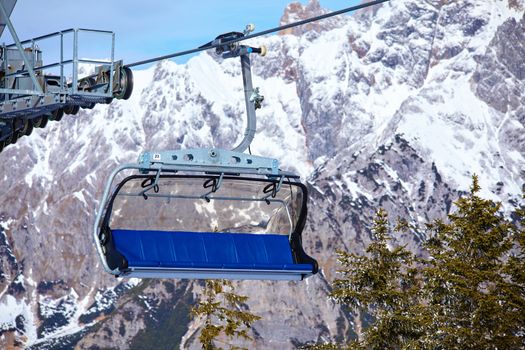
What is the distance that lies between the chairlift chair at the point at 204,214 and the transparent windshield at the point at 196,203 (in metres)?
0.01

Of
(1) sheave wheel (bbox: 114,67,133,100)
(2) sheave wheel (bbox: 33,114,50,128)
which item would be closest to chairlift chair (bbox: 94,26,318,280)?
(1) sheave wheel (bbox: 114,67,133,100)

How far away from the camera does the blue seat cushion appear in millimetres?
14289

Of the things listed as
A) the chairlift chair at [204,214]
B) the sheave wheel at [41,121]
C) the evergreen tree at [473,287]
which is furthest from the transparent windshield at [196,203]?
the evergreen tree at [473,287]

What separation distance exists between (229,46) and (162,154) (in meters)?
2.04

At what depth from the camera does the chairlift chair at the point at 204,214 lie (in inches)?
548

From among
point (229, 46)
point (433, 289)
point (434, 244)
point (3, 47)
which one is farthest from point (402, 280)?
point (229, 46)

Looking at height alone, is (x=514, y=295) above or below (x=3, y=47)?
below

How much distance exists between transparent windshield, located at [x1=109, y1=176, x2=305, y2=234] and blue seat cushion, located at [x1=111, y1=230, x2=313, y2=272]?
0.42 ft

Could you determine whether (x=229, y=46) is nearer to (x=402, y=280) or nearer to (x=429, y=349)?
(x=429, y=349)

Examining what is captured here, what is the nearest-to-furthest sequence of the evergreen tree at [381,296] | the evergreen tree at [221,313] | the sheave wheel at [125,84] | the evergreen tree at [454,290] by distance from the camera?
the sheave wheel at [125,84] → the evergreen tree at [454,290] → the evergreen tree at [381,296] → the evergreen tree at [221,313]

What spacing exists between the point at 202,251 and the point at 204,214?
1.63ft

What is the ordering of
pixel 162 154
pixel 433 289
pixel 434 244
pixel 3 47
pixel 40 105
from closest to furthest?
pixel 162 154, pixel 40 105, pixel 3 47, pixel 433 289, pixel 434 244

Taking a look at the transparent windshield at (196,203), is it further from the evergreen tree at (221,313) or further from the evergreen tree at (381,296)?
the evergreen tree at (221,313)

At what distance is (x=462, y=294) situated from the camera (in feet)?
129
